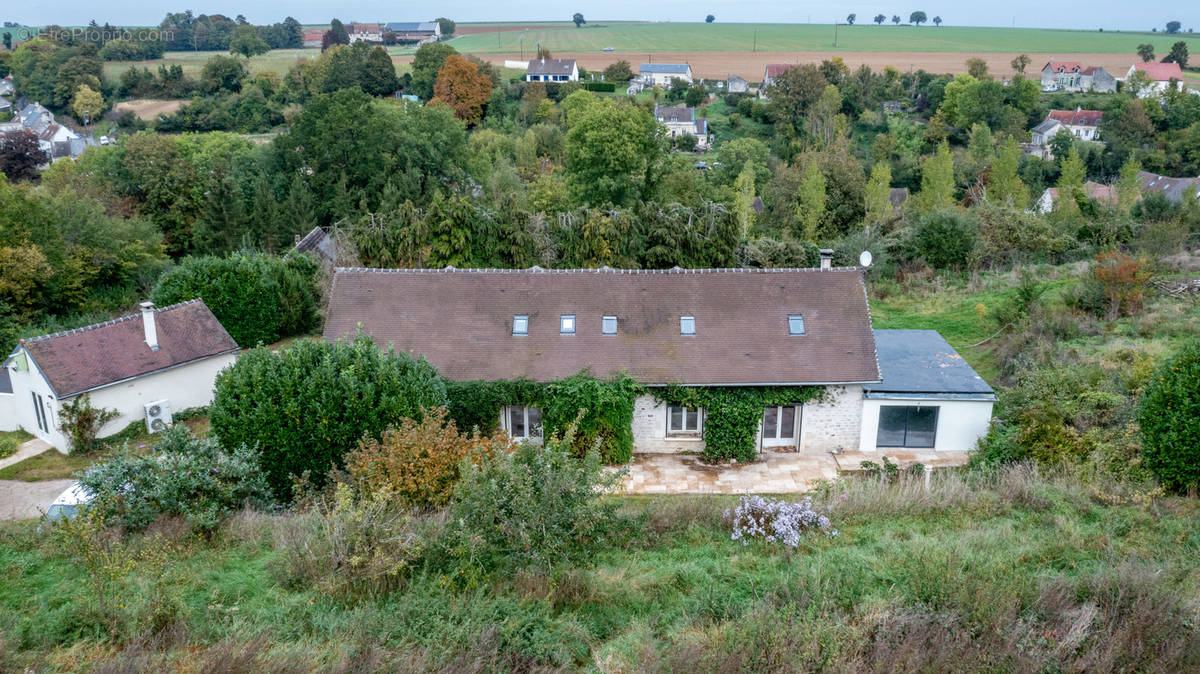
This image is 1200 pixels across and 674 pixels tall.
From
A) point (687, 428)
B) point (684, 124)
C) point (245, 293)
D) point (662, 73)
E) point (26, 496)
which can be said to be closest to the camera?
point (26, 496)

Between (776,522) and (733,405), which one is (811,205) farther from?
(776,522)

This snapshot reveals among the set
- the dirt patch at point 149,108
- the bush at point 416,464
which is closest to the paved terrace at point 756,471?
the bush at point 416,464

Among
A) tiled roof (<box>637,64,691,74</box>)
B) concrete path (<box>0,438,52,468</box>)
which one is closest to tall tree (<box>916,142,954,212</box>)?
concrete path (<box>0,438,52,468</box>)

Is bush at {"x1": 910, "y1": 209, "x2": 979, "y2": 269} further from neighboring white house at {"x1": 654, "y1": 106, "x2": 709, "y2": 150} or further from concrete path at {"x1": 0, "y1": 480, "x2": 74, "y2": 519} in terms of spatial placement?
neighboring white house at {"x1": 654, "y1": 106, "x2": 709, "y2": 150}

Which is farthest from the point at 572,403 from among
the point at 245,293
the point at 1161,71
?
the point at 1161,71

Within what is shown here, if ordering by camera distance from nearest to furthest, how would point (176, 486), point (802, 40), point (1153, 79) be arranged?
point (176, 486), point (1153, 79), point (802, 40)

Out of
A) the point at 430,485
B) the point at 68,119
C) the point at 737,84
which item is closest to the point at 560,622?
the point at 430,485

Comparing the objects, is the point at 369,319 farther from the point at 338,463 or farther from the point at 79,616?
Result: the point at 79,616
